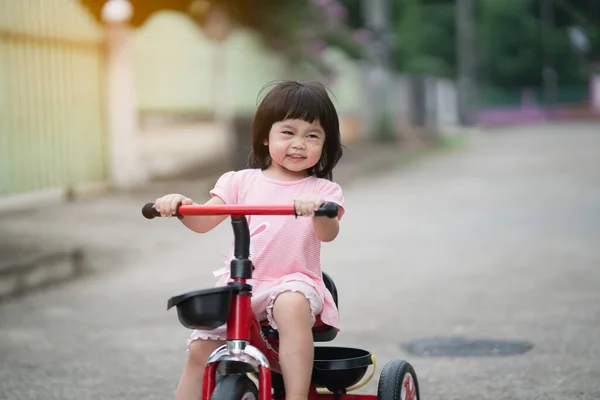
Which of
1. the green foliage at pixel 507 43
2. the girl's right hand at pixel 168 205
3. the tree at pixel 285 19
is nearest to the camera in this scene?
the girl's right hand at pixel 168 205

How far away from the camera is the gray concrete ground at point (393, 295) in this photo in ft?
20.5

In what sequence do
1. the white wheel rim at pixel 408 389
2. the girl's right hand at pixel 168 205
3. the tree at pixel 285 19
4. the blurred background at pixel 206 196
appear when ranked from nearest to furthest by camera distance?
the girl's right hand at pixel 168 205 < the white wheel rim at pixel 408 389 < the blurred background at pixel 206 196 < the tree at pixel 285 19

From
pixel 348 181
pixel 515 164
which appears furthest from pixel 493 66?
pixel 348 181

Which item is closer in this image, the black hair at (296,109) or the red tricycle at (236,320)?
the red tricycle at (236,320)

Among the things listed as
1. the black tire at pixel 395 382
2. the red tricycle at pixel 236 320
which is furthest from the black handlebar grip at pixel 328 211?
the black tire at pixel 395 382

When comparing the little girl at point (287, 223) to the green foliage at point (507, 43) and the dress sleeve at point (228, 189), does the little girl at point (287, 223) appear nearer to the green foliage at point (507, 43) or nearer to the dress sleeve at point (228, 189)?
the dress sleeve at point (228, 189)

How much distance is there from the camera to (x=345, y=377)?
425 centimetres

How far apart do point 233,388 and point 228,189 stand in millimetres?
808

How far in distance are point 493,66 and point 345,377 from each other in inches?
2567

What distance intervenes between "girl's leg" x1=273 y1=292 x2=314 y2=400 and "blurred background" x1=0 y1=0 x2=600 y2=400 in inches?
38.8

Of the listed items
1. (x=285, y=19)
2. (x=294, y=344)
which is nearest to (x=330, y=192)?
(x=294, y=344)

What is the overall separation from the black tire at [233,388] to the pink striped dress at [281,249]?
240 millimetres

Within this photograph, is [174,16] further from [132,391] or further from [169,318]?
[132,391]

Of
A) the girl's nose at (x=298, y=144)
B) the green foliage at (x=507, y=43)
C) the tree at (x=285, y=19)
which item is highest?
the green foliage at (x=507, y=43)
